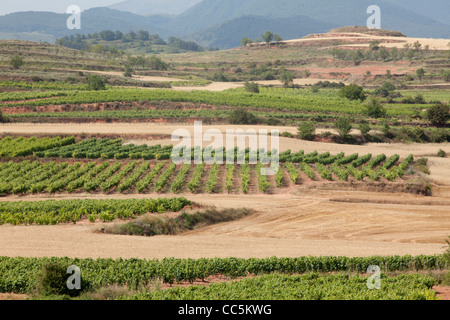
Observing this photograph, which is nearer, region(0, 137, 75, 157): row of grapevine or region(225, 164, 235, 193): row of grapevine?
region(225, 164, 235, 193): row of grapevine

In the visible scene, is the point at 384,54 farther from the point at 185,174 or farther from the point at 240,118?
the point at 185,174

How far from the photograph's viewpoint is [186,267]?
20156 mm

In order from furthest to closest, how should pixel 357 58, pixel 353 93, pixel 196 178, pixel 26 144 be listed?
pixel 357 58 < pixel 353 93 < pixel 26 144 < pixel 196 178

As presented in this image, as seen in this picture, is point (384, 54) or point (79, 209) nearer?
point (79, 209)

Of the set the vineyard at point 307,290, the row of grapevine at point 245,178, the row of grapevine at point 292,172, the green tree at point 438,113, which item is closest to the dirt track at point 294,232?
the row of grapevine at point 245,178

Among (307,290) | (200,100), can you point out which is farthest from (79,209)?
(200,100)

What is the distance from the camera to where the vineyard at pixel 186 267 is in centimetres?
1884

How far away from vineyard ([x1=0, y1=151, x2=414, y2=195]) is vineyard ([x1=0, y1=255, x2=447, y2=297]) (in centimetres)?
1381

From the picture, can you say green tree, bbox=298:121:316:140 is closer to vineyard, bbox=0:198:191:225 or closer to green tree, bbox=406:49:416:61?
vineyard, bbox=0:198:191:225

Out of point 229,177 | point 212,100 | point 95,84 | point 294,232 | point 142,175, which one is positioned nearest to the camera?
point 294,232

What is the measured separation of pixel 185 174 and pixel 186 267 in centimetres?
1894

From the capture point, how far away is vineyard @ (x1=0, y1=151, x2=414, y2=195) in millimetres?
34938

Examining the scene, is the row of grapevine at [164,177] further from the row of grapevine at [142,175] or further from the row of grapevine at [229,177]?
the row of grapevine at [229,177]

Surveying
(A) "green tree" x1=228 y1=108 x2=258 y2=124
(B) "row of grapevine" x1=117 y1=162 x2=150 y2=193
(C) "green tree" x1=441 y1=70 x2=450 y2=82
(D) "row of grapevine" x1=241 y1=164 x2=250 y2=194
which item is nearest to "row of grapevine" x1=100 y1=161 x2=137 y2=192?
(B) "row of grapevine" x1=117 y1=162 x2=150 y2=193
